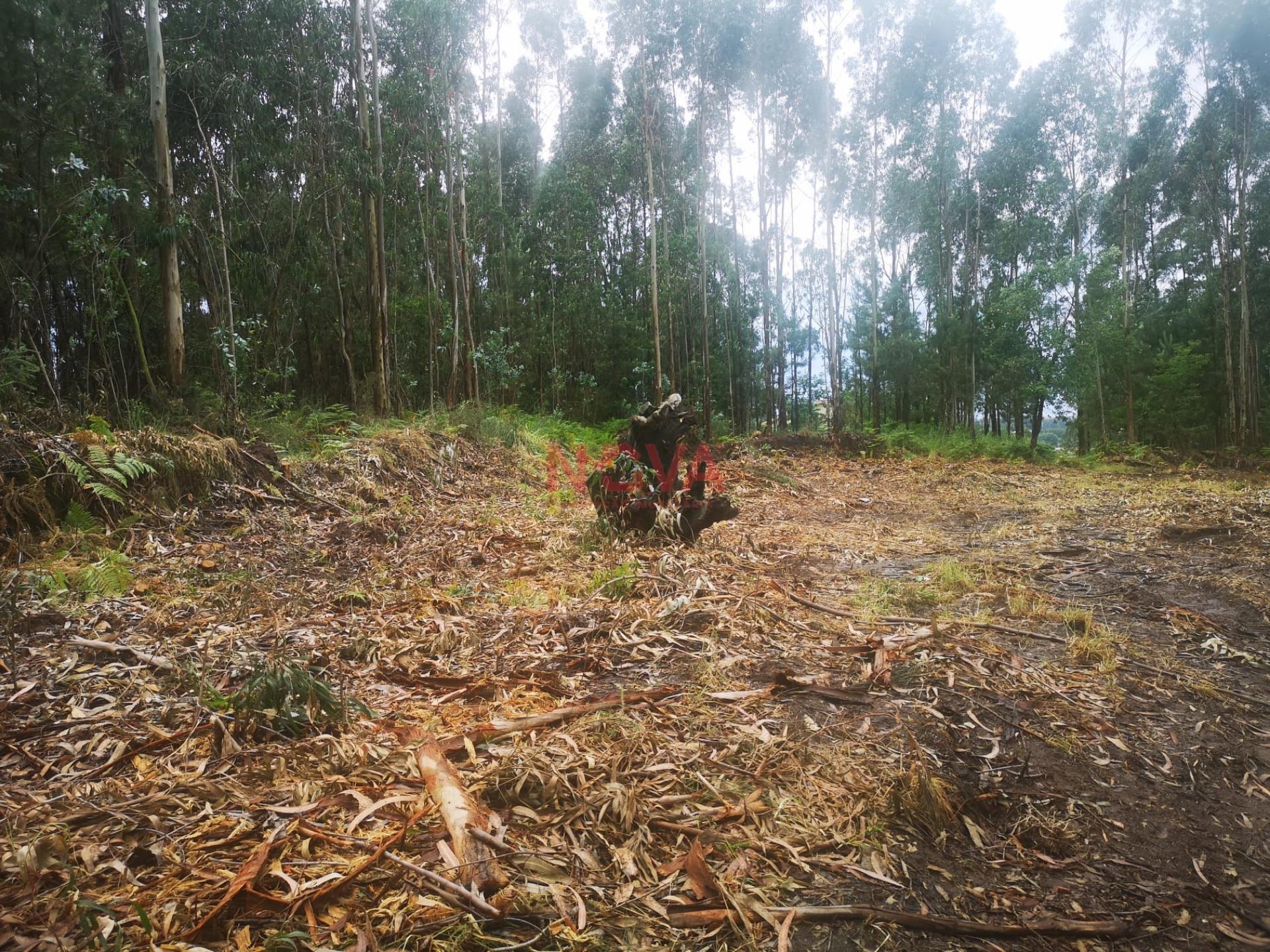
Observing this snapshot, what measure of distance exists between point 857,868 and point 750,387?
→ 3076 centimetres

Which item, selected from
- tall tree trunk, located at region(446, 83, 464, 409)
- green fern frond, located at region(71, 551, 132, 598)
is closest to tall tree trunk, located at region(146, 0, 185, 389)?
green fern frond, located at region(71, 551, 132, 598)

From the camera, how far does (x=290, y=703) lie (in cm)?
212

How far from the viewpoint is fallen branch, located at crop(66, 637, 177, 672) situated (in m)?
2.53

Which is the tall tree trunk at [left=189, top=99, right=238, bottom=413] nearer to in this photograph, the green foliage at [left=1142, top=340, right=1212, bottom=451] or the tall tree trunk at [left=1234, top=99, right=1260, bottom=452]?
the tall tree trunk at [left=1234, top=99, right=1260, bottom=452]

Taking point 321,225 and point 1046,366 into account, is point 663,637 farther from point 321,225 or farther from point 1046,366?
point 1046,366

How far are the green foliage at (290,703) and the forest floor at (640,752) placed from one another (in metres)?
0.02

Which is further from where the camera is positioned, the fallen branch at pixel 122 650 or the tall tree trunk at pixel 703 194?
the tall tree trunk at pixel 703 194

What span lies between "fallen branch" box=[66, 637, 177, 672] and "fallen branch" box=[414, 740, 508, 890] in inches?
55.8

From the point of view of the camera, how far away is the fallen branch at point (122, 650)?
253cm

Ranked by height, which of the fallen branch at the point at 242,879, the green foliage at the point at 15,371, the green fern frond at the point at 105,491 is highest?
the green foliage at the point at 15,371

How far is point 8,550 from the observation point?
3.43 meters

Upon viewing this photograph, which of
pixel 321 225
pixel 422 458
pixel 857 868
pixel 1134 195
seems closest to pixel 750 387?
pixel 1134 195

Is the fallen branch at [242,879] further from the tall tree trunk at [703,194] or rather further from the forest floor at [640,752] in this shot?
the tall tree trunk at [703,194]

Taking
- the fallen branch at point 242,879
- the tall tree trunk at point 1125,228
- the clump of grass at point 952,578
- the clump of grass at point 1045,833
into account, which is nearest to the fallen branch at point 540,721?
the fallen branch at point 242,879
